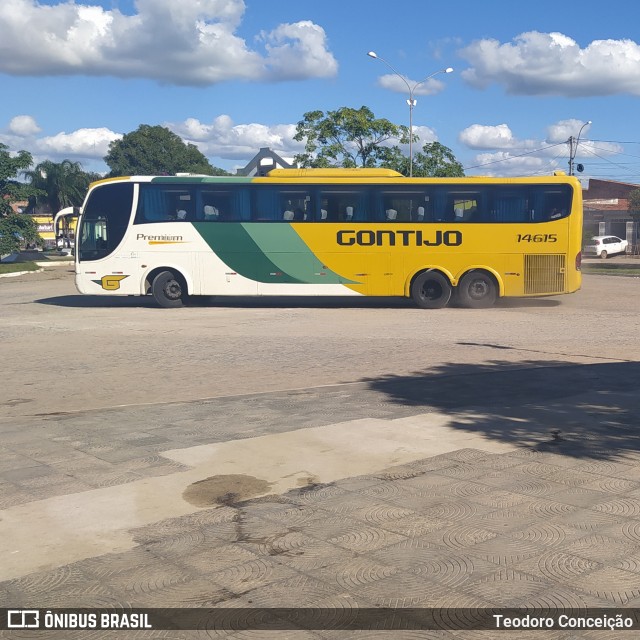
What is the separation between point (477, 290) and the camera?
72.3 ft

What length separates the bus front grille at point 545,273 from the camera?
21516mm

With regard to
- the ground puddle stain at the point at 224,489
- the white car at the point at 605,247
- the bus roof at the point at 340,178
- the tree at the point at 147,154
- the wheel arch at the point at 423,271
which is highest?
the tree at the point at 147,154

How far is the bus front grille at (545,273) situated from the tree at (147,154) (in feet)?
273

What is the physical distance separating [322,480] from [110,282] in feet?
55.7

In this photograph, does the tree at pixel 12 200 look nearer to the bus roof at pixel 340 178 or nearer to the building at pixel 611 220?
the bus roof at pixel 340 178

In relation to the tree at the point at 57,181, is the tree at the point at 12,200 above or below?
below

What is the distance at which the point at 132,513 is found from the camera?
5.64 meters

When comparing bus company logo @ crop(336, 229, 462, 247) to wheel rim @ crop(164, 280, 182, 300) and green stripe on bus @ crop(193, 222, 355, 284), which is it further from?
wheel rim @ crop(164, 280, 182, 300)

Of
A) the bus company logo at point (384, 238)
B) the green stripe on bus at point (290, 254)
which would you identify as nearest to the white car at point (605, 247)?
the bus company logo at point (384, 238)

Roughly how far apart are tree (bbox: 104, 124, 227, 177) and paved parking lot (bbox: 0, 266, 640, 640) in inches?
3575

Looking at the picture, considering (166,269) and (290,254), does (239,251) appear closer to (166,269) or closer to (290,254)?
(290,254)

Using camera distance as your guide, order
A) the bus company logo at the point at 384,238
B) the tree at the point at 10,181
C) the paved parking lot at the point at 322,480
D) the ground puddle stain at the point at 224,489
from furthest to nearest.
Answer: the tree at the point at 10,181
the bus company logo at the point at 384,238
the ground puddle stain at the point at 224,489
the paved parking lot at the point at 322,480

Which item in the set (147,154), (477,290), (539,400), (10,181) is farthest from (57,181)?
(539,400)

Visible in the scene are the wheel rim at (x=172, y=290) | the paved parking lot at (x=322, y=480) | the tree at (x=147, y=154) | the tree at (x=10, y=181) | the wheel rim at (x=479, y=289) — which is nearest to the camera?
the paved parking lot at (x=322, y=480)
